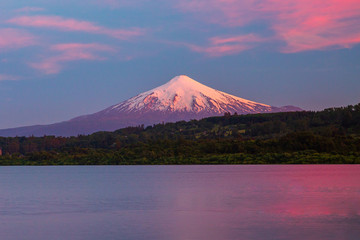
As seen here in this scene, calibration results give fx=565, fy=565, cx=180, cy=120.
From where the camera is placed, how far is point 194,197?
125 feet

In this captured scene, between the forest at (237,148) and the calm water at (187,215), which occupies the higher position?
the forest at (237,148)

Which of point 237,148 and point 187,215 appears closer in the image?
point 187,215

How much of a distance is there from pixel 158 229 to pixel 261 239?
4.82 m

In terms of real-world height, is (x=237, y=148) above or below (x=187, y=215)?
above

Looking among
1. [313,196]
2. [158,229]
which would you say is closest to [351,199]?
[313,196]

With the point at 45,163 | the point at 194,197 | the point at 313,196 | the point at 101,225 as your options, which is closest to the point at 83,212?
the point at 101,225

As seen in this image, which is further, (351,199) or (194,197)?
(194,197)

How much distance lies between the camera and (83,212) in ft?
97.5

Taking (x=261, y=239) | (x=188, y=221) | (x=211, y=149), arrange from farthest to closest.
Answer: (x=211, y=149) → (x=188, y=221) → (x=261, y=239)

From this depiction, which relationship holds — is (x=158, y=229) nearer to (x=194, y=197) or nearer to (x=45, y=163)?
(x=194, y=197)

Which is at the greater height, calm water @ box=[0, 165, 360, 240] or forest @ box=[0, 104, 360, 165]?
forest @ box=[0, 104, 360, 165]

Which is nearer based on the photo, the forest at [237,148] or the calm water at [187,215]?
the calm water at [187,215]

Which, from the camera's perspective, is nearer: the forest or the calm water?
the calm water

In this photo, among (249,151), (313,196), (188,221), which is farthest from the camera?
(249,151)
